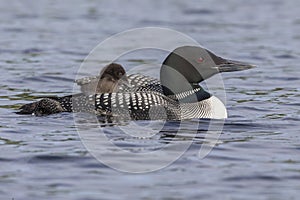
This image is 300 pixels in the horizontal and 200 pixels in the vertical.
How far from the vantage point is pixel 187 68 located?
8570mm

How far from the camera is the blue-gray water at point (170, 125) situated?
5.97 m

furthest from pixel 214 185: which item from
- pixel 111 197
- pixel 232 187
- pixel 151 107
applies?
pixel 151 107

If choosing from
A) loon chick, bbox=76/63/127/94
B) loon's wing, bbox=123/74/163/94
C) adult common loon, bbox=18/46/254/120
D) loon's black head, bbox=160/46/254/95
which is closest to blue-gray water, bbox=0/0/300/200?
Result: adult common loon, bbox=18/46/254/120

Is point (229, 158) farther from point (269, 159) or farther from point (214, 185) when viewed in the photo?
point (214, 185)

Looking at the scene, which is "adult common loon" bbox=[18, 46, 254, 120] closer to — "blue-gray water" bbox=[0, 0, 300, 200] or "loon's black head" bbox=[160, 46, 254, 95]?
"loon's black head" bbox=[160, 46, 254, 95]

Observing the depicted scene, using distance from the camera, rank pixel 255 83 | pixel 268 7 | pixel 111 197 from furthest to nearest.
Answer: pixel 268 7 → pixel 255 83 → pixel 111 197

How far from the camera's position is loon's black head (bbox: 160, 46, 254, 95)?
27.9 ft

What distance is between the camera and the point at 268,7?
17031 mm

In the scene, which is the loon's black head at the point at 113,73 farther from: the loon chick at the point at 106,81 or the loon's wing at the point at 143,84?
the loon's wing at the point at 143,84

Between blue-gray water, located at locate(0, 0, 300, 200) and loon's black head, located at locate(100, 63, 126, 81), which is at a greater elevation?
loon's black head, located at locate(100, 63, 126, 81)

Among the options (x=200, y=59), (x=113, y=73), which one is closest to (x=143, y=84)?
(x=113, y=73)

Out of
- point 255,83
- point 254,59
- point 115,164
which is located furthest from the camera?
point 254,59

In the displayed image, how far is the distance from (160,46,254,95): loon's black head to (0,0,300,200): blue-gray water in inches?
18.8

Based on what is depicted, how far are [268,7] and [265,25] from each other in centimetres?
184
